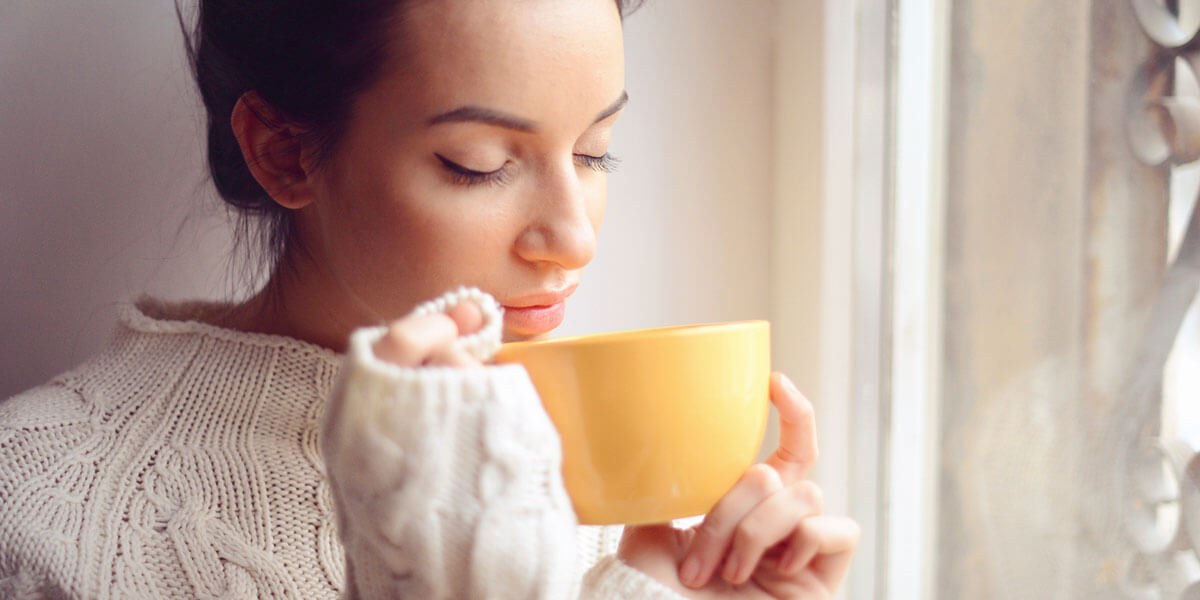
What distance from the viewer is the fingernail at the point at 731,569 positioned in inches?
23.0

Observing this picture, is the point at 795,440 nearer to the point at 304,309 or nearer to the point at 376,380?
the point at 376,380

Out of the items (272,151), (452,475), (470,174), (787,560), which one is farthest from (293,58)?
(787,560)

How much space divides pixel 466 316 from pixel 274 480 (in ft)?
1.25

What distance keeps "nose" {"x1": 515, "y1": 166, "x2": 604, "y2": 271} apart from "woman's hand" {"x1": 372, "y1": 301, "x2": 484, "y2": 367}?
8.4 inches

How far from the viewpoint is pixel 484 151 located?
→ 697mm

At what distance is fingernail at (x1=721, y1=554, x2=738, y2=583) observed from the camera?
58cm

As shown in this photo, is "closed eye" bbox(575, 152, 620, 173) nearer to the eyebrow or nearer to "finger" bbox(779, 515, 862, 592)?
the eyebrow

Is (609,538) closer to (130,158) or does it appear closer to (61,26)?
(130,158)

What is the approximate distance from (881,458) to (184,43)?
3.00ft

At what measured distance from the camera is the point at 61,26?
95 cm

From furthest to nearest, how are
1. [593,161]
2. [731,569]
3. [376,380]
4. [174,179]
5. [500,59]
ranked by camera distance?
[174,179] < [593,161] < [500,59] < [731,569] < [376,380]

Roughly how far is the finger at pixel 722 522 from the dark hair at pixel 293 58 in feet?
1.42

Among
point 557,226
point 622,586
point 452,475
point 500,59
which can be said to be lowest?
point 622,586

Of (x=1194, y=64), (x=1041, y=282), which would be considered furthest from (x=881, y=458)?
(x=1194, y=64)
